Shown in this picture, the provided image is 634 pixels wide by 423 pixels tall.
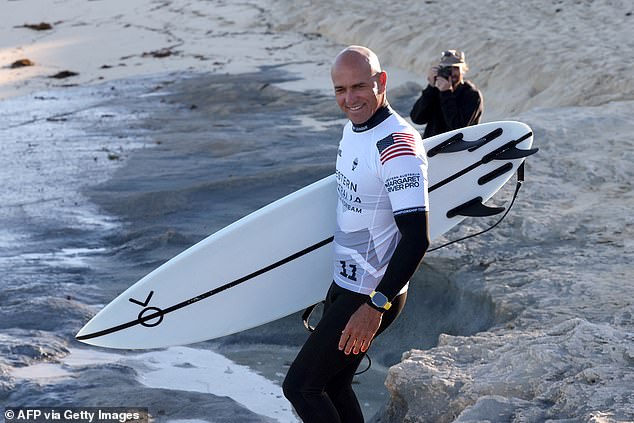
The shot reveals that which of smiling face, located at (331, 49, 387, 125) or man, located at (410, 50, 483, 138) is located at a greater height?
smiling face, located at (331, 49, 387, 125)

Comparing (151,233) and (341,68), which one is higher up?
(341,68)

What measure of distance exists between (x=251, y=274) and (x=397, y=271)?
4.41 feet

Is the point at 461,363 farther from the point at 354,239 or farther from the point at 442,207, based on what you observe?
the point at 354,239

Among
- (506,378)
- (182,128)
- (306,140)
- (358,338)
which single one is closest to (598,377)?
(506,378)

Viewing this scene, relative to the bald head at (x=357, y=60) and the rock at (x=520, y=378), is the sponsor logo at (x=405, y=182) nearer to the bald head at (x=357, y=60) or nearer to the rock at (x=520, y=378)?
the bald head at (x=357, y=60)

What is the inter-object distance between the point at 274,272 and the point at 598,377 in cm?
145

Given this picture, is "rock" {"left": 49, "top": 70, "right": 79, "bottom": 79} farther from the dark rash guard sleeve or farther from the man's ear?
the dark rash guard sleeve

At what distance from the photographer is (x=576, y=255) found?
17.4 ft

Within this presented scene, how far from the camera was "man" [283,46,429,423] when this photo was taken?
115 inches

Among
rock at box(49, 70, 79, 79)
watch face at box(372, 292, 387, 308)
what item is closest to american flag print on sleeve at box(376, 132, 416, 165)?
watch face at box(372, 292, 387, 308)

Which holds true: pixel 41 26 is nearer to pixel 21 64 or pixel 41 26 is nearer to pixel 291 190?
pixel 21 64

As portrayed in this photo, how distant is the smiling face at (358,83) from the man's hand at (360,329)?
64cm

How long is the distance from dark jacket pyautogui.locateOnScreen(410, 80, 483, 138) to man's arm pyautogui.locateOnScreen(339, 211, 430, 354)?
2734 mm

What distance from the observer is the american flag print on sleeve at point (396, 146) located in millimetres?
2979
